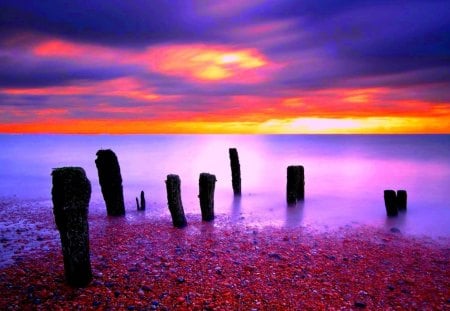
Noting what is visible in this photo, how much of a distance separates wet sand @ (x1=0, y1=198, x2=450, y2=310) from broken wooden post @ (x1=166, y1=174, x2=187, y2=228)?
38 cm

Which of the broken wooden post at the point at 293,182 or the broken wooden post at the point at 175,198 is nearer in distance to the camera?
the broken wooden post at the point at 175,198

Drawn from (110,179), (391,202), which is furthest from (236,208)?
(391,202)

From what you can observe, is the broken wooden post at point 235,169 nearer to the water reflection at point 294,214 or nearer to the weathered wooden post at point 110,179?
the water reflection at point 294,214

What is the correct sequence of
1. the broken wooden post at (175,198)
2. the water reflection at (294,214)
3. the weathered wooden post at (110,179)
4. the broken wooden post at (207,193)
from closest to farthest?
the broken wooden post at (175,198), the broken wooden post at (207,193), the weathered wooden post at (110,179), the water reflection at (294,214)

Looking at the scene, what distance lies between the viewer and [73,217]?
24.2 ft

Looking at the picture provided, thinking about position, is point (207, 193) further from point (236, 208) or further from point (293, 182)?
point (293, 182)

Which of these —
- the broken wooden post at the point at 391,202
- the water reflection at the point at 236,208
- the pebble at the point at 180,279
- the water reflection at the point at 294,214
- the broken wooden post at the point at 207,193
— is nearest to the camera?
the pebble at the point at 180,279

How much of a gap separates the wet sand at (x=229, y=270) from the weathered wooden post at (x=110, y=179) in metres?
1.83

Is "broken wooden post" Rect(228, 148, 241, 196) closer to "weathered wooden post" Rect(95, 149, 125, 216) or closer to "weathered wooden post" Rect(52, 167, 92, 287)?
"weathered wooden post" Rect(95, 149, 125, 216)

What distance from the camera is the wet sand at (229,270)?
7.23m

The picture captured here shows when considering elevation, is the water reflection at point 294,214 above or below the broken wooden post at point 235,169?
below

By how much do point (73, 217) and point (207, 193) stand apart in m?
7.18

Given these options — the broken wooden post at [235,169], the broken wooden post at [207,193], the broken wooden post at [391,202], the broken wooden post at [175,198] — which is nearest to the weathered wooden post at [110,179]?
the broken wooden post at [175,198]

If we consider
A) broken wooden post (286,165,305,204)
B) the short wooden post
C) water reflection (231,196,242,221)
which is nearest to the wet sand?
water reflection (231,196,242,221)
